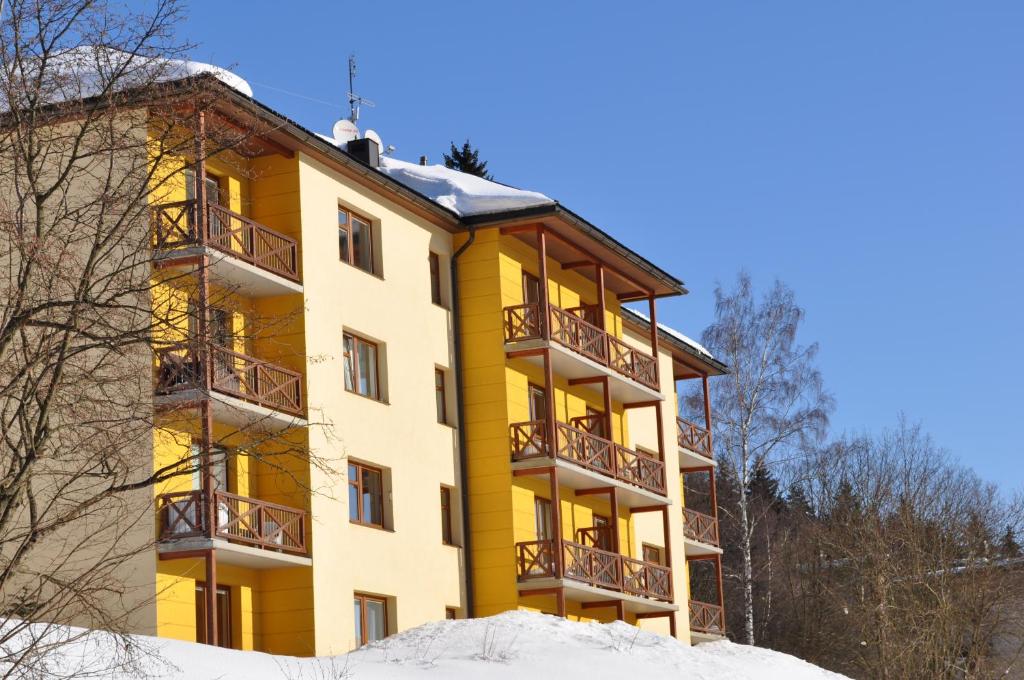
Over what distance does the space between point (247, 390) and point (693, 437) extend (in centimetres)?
2111

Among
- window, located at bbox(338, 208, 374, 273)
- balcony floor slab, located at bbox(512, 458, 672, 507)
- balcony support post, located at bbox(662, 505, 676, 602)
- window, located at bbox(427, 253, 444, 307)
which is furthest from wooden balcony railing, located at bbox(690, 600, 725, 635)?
window, located at bbox(338, 208, 374, 273)

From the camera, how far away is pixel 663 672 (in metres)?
24.8

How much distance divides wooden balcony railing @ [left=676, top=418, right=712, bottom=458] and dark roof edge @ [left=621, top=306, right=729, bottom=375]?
1.91 metres

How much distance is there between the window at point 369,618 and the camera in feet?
98.7

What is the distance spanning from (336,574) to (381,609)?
2116 mm

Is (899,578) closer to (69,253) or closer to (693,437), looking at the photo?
(693,437)

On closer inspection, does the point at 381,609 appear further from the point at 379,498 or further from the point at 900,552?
the point at 900,552

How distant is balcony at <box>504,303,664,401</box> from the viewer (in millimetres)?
35188

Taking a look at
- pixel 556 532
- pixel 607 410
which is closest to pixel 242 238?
pixel 556 532

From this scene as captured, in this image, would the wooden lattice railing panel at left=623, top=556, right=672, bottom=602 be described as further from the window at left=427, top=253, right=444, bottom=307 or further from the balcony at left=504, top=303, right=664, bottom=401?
the window at left=427, top=253, right=444, bottom=307

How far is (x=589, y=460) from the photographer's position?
36.8m

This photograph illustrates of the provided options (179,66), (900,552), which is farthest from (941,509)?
(179,66)

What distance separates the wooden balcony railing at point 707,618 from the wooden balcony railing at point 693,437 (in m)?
4.14

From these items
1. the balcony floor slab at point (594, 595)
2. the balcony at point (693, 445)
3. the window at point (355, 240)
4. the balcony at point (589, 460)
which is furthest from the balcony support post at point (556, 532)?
the balcony at point (693, 445)
